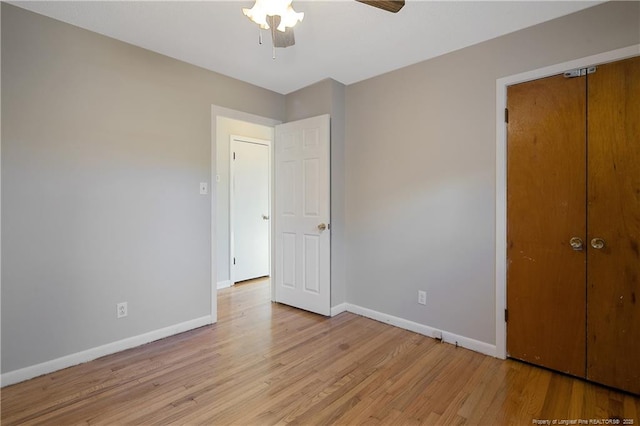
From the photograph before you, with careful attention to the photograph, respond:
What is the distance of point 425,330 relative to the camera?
271 centimetres

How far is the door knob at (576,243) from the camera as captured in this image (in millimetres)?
A: 1997

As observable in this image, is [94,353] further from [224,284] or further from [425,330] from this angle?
[425,330]

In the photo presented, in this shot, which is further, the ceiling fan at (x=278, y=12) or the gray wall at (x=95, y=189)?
Result: the gray wall at (x=95, y=189)

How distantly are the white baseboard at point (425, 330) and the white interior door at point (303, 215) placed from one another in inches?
15.0

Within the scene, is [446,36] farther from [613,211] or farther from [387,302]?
[387,302]

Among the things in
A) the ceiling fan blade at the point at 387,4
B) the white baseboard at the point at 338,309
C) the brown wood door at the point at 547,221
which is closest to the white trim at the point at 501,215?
the brown wood door at the point at 547,221

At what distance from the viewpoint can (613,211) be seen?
1882mm

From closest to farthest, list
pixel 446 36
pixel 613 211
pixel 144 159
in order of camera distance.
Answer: pixel 613 211 → pixel 446 36 → pixel 144 159

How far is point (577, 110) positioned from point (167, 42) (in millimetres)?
3027

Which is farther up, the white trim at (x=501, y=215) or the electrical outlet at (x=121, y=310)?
the white trim at (x=501, y=215)

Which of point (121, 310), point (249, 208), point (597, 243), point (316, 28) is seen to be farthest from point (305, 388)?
point (249, 208)

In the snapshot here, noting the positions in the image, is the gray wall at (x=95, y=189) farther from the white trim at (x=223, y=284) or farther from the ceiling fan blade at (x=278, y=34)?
the ceiling fan blade at (x=278, y=34)

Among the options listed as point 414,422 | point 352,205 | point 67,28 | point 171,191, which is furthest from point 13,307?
point 352,205

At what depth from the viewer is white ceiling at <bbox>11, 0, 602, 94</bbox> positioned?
6.39ft
